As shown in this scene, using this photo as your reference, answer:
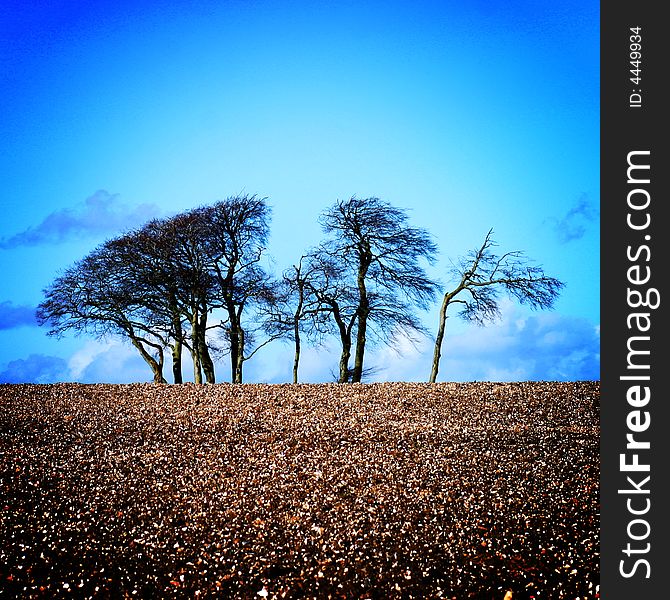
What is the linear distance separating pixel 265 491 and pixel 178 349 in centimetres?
1336

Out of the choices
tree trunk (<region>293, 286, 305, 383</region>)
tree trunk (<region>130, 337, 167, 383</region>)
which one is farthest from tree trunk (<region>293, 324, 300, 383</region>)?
tree trunk (<region>130, 337, 167, 383</region>)

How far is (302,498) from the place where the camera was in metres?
9.40

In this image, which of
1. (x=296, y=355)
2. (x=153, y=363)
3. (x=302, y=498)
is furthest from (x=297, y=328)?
(x=302, y=498)

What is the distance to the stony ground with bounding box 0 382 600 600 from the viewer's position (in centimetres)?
757

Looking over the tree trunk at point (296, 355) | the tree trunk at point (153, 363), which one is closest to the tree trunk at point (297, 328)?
the tree trunk at point (296, 355)

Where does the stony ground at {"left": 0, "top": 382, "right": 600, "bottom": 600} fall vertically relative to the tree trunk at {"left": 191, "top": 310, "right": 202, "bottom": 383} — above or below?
below

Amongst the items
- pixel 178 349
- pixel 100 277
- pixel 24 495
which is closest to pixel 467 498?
pixel 24 495

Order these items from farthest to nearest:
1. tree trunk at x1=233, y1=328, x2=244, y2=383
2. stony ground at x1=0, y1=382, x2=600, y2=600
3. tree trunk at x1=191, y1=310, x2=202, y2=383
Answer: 1. tree trunk at x1=233, y1=328, x2=244, y2=383
2. tree trunk at x1=191, y1=310, x2=202, y2=383
3. stony ground at x1=0, y1=382, x2=600, y2=600

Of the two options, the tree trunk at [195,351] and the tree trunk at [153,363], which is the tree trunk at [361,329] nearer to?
the tree trunk at [195,351]

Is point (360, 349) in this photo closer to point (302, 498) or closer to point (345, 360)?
point (345, 360)

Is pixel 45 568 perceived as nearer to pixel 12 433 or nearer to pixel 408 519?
pixel 408 519

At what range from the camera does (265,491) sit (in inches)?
381

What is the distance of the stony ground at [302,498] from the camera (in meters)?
7.57

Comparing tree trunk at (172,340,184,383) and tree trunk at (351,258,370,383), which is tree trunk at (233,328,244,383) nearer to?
tree trunk at (172,340,184,383)
